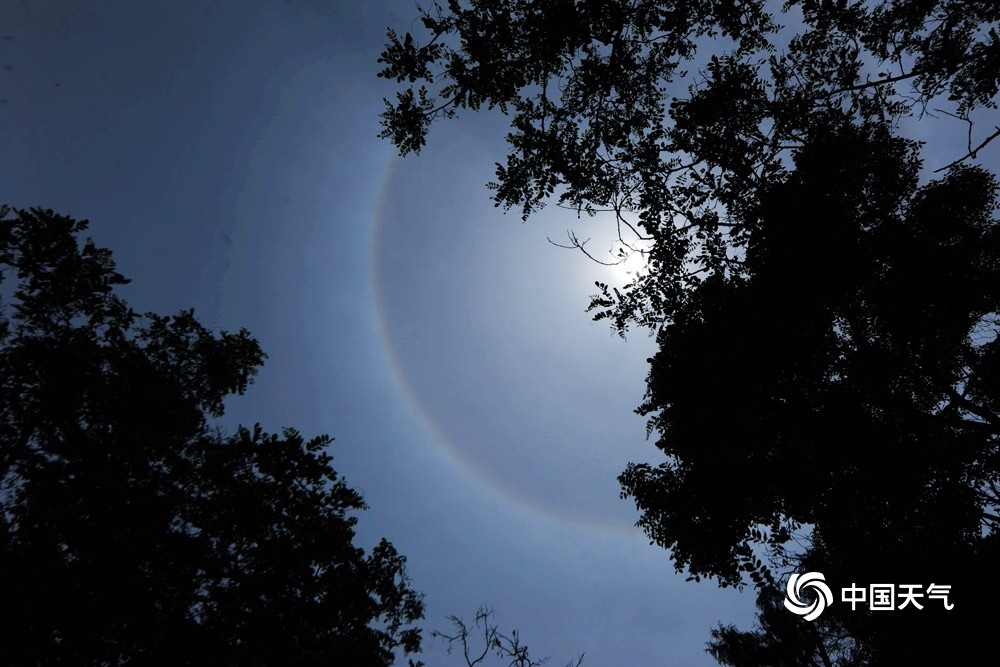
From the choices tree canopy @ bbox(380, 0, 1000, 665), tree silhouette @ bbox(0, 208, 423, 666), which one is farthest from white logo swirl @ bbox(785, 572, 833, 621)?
tree silhouette @ bbox(0, 208, 423, 666)

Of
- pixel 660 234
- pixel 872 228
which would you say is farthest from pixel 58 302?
pixel 872 228

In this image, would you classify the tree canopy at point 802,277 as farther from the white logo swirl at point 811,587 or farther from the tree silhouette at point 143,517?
the tree silhouette at point 143,517

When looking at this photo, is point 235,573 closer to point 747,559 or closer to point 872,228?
point 747,559

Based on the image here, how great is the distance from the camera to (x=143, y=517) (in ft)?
31.6

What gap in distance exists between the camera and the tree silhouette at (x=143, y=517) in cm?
873

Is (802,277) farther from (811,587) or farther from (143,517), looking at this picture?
(143,517)

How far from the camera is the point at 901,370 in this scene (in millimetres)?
10094

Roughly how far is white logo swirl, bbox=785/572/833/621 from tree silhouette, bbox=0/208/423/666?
9639 mm

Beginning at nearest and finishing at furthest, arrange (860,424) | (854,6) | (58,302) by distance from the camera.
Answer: (854,6) → (860,424) → (58,302)

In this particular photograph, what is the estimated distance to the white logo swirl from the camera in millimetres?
10273

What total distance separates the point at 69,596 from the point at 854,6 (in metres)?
19.7

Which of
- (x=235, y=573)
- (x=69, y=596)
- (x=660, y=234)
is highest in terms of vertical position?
(x=660, y=234)

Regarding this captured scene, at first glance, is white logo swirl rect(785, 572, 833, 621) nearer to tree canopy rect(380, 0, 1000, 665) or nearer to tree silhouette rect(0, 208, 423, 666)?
tree canopy rect(380, 0, 1000, 665)

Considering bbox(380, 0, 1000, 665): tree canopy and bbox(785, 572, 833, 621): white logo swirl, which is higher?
bbox(380, 0, 1000, 665): tree canopy
